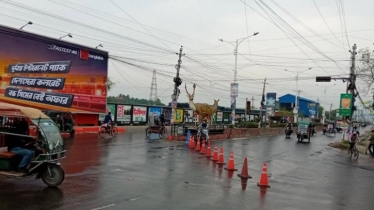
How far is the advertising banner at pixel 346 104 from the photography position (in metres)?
35.9

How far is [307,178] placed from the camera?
47.3 ft

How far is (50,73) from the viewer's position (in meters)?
30.2

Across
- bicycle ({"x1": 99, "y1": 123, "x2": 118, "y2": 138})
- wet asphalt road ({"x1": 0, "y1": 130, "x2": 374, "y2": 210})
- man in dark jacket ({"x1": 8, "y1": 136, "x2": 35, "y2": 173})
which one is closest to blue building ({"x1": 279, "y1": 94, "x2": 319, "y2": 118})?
bicycle ({"x1": 99, "y1": 123, "x2": 118, "y2": 138})

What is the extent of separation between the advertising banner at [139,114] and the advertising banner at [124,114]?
72 centimetres

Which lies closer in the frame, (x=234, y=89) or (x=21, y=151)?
(x=21, y=151)

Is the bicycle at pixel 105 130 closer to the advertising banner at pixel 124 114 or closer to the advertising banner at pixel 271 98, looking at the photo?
the advertising banner at pixel 124 114

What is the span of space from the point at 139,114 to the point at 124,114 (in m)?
2.30

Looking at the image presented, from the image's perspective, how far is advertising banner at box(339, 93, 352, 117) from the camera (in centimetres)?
3594

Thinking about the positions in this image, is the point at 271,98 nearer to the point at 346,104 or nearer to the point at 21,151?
the point at 346,104

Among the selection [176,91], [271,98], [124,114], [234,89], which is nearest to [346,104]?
[234,89]

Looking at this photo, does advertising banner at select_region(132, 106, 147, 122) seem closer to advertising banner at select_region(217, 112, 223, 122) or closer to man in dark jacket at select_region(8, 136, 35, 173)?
advertising banner at select_region(217, 112, 223, 122)

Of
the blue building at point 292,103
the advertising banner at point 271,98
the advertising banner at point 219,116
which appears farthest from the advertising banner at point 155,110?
the blue building at point 292,103

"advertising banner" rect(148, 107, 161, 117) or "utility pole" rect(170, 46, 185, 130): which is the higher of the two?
"utility pole" rect(170, 46, 185, 130)

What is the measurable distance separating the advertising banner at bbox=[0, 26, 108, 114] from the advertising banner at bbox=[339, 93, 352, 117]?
22.3m
